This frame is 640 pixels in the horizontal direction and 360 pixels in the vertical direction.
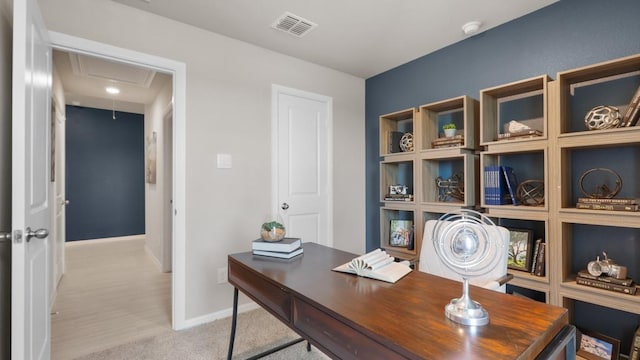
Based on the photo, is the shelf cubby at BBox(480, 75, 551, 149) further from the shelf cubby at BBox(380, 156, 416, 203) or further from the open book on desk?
the open book on desk

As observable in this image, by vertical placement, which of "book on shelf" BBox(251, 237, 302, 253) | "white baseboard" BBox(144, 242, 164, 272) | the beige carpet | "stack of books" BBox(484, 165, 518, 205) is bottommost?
the beige carpet

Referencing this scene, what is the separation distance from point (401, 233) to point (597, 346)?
5.10 ft

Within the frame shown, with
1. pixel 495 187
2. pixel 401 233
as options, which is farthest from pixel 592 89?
pixel 401 233

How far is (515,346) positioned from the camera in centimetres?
77

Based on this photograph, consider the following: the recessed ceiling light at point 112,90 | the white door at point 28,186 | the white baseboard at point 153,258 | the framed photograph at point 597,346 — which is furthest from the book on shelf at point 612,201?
the recessed ceiling light at point 112,90

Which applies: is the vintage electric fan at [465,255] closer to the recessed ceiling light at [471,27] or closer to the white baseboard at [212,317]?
the recessed ceiling light at [471,27]

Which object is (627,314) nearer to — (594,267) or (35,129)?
(594,267)

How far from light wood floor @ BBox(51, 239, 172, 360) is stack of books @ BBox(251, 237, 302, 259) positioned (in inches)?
53.2

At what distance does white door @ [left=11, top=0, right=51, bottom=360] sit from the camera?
1.19 meters

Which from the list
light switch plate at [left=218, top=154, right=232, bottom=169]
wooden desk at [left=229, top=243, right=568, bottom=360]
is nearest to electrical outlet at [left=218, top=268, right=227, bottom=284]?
light switch plate at [left=218, top=154, right=232, bottom=169]

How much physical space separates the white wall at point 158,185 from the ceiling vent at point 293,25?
186 centimetres

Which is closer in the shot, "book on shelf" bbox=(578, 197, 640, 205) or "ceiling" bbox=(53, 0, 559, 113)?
"book on shelf" bbox=(578, 197, 640, 205)

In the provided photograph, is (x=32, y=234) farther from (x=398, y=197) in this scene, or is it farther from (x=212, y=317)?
(x=398, y=197)

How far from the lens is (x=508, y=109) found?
248cm
